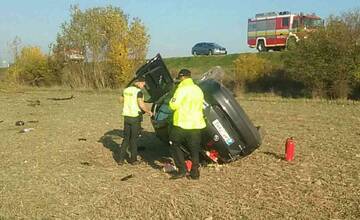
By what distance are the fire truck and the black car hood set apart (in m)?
26.9

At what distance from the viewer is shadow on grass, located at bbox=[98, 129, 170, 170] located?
10503mm

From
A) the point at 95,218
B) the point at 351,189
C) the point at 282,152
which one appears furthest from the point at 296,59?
the point at 95,218

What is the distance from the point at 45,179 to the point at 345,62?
1964 centimetres

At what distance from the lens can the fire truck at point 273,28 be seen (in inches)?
1475

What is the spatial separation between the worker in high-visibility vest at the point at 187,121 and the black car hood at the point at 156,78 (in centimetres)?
185

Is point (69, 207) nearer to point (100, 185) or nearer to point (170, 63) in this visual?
point (100, 185)

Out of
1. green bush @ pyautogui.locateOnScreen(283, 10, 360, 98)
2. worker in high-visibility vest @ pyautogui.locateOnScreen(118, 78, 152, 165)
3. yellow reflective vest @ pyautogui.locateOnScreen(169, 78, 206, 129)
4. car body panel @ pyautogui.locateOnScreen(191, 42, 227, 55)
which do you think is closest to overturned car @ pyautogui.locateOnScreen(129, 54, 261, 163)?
yellow reflective vest @ pyautogui.locateOnScreen(169, 78, 206, 129)

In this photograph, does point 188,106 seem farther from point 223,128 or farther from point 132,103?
point 132,103

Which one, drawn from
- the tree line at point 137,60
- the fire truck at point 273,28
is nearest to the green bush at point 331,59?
the tree line at point 137,60

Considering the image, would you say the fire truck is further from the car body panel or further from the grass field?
the grass field

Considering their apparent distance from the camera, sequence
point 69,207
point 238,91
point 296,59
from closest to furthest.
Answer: point 69,207, point 296,59, point 238,91

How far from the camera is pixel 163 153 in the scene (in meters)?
11.2

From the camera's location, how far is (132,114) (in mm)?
9945

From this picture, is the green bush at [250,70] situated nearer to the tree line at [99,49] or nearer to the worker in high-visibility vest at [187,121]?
the tree line at [99,49]
